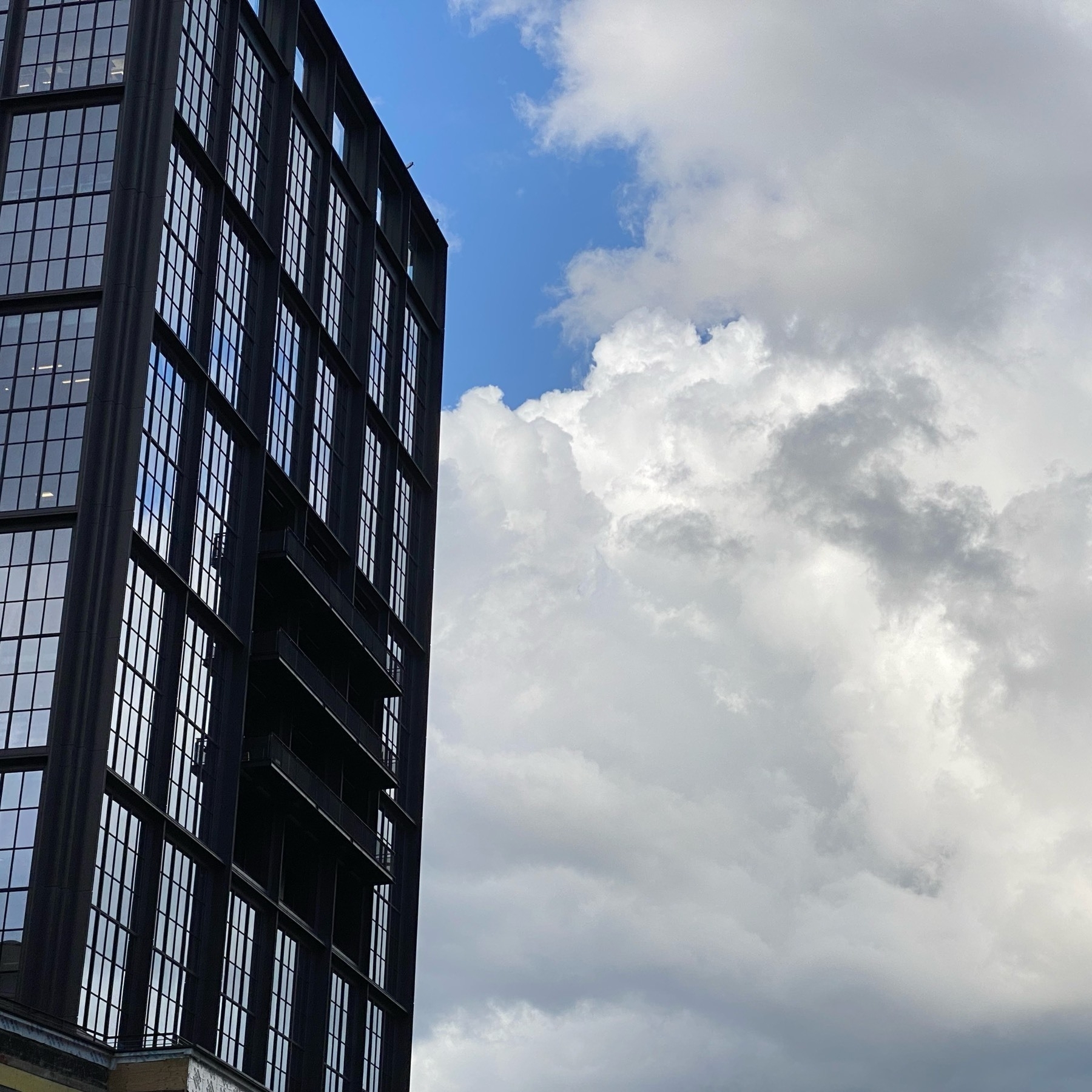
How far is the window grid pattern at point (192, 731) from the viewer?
3255 inches

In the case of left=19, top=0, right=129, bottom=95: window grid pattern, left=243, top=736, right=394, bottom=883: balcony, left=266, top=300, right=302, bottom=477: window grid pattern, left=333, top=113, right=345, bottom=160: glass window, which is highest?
left=333, top=113, right=345, bottom=160: glass window

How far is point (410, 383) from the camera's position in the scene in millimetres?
120125

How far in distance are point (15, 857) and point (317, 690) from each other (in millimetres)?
24054

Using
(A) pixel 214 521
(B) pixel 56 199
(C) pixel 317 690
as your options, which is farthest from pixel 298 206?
(C) pixel 317 690

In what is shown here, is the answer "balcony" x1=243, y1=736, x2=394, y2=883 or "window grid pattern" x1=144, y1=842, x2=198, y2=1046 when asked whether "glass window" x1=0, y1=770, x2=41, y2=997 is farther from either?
"balcony" x1=243, y1=736, x2=394, y2=883

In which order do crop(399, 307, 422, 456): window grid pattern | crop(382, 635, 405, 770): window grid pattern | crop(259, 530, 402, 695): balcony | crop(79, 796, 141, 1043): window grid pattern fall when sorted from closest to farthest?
crop(79, 796, 141, 1043): window grid pattern
crop(259, 530, 402, 695): balcony
crop(382, 635, 405, 770): window grid pattern
crop(399, 307, 422, 456): window grid pattern

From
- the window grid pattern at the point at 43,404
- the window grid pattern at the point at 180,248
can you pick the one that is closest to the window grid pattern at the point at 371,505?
the window grid pattern at the point at 180,248

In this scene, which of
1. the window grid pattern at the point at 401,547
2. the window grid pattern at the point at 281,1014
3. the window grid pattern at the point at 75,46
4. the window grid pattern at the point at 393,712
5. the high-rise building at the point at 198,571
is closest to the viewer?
the high-rise building at the point at 198,571

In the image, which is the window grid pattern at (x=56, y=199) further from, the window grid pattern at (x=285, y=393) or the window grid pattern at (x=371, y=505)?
the window grid pattern at (x=371, y=505)

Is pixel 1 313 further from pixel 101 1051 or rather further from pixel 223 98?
pixel 101 1051

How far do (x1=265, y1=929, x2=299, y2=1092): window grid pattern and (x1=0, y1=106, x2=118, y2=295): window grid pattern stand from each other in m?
32.2

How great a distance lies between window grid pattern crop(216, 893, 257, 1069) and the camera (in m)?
85.4

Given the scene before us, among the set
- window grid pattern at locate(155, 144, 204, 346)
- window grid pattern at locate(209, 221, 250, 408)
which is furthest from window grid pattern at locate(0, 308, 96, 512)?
window grid pattern at locate(209, 221, 250, 408)

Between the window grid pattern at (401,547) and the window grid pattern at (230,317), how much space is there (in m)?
21.2
